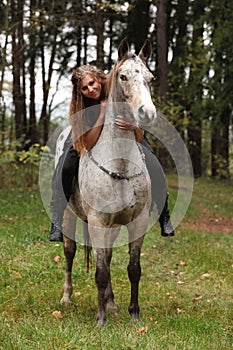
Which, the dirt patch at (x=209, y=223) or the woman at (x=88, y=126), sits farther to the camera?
the dirt patch at (x=209, y=223)

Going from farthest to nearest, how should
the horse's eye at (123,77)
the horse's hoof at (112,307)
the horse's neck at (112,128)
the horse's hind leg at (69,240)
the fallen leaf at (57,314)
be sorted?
1. the horse's hind leg at (69,240)
2. the horse's hoof at (112,307)
3. the fallen leaf at (57,314)
4. the horse's neck at (112,128)
5. the horse's eye at (123,77)

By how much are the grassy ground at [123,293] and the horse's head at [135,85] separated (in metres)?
1.95

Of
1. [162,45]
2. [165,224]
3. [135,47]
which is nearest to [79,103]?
[165,224]


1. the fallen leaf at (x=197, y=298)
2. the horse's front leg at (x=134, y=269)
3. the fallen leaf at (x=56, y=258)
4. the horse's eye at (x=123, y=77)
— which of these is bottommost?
the fallen leaf at (x=56, y=258)

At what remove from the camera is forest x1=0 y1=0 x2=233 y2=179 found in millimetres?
15438

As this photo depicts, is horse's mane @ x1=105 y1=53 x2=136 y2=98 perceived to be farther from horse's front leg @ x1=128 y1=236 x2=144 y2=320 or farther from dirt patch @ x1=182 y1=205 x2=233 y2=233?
dirt patch @ x1=182 y1=205 x2=233 y2=233

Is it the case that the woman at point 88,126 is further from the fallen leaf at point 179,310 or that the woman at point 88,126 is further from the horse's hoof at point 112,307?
the horse's hoof at point 112,307

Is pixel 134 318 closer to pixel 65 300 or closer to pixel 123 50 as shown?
pixel 65 300

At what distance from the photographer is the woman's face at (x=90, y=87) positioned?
5.34 metres

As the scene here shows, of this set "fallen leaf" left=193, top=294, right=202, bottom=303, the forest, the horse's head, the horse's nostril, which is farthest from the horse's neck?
the forest

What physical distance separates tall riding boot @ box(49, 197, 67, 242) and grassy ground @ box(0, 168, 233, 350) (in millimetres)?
760

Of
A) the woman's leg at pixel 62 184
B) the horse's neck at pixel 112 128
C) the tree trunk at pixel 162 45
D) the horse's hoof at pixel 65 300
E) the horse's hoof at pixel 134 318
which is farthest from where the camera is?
the tree trunk at pixel 162 45

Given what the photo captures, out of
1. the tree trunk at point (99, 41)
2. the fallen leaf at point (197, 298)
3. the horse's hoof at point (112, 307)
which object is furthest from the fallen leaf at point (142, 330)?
the tree trunk at point (99, 41)

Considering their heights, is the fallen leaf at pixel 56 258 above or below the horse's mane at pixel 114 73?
below
